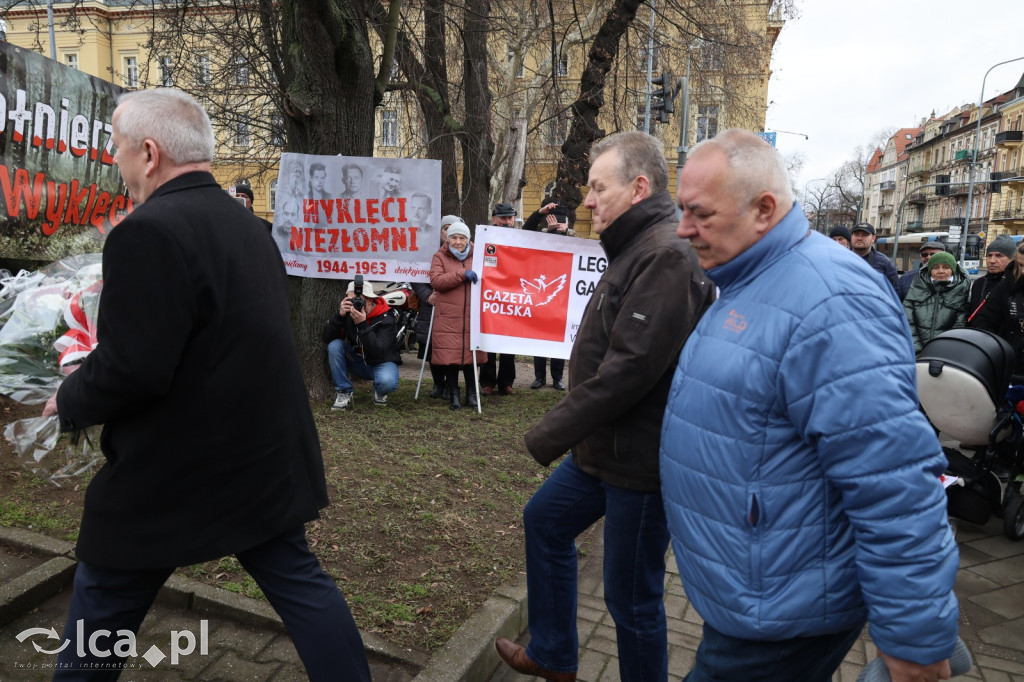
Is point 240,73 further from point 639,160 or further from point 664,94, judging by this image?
point 639,160

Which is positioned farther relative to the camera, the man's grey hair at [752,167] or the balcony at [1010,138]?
the balcony at [1010,138]

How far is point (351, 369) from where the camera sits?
7055 millimetres

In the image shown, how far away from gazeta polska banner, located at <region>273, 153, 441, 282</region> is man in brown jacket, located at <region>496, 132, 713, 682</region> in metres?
4.63

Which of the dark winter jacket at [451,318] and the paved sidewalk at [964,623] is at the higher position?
the dark winter jacket at [451,318]

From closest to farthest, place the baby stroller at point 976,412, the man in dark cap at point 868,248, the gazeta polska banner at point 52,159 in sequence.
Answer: the baby stroller at point 976,412 < the gazeta polska banner at point 52,159 < the man in dark cap at point 868,248

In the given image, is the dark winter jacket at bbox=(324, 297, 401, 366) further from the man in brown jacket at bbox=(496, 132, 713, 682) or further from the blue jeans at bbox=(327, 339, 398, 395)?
the man in brown jacket at bbox=(496, 132, 713, 682)

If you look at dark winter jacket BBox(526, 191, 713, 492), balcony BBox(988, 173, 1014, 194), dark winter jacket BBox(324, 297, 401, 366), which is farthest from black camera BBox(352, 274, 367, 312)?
balcony BBox(988, 173, 1014, 194)

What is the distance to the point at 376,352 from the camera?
22.5 feet

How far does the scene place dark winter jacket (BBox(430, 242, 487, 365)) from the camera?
7.29 meters

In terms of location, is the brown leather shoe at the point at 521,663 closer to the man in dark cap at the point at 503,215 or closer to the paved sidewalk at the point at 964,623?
the paved sidewalk at the point at 964,623

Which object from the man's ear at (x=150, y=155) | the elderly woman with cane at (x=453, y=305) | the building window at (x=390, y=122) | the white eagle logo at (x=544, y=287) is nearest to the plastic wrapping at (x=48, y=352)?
the man's ear at (x=150, y=155)

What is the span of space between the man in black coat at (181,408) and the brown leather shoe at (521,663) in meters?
0.85

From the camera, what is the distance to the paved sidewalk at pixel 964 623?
3135 mm

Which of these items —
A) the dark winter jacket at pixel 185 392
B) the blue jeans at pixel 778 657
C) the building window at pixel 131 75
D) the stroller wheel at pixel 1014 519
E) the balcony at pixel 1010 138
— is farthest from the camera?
the balcony at pixel 1010 138
